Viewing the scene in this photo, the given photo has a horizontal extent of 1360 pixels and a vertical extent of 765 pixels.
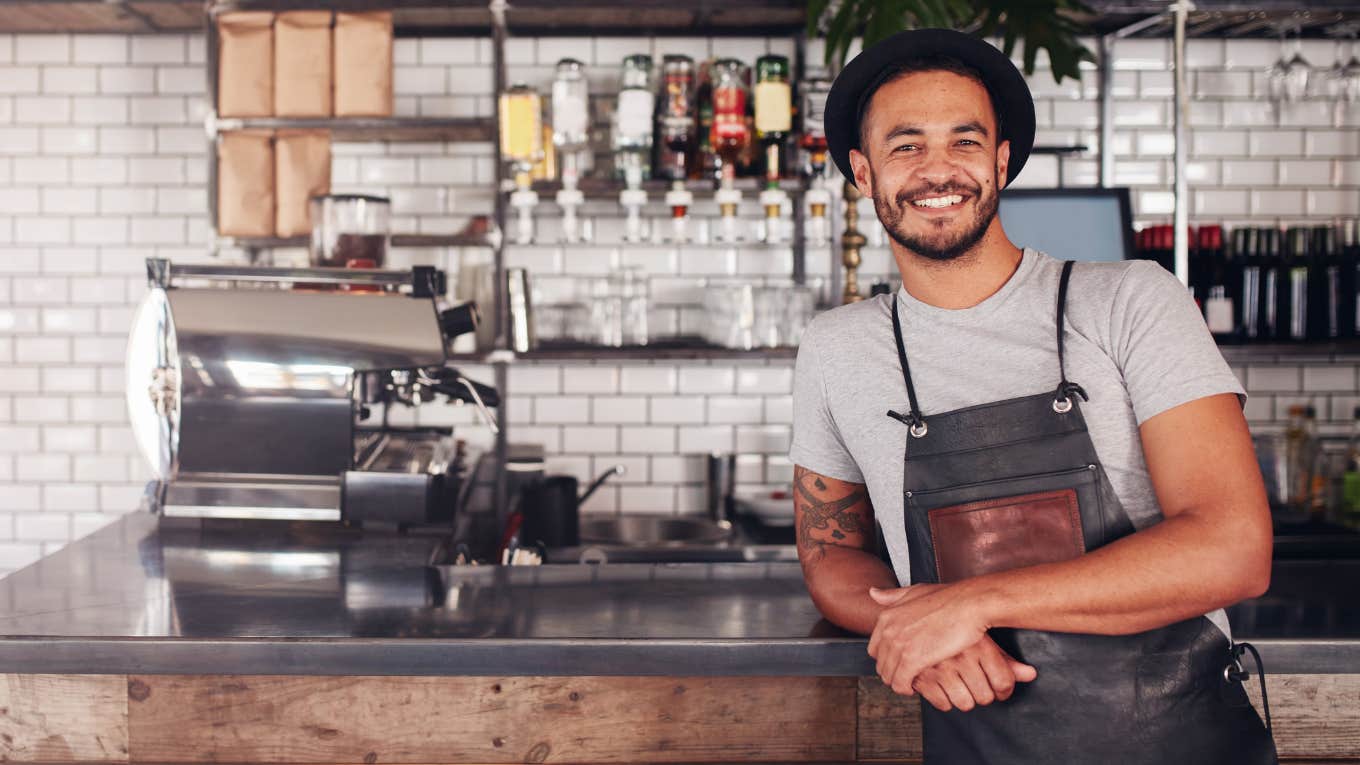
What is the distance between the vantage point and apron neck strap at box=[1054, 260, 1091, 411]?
1451mm

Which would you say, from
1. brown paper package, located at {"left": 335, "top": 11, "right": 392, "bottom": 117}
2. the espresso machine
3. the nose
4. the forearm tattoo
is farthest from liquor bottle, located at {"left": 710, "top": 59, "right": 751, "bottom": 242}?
the nose

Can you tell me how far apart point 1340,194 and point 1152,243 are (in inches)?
34.0

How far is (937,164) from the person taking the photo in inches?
60.7

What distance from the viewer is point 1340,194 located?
12.5 ft

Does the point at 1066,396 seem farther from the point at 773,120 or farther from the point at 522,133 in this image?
the point at 522,133

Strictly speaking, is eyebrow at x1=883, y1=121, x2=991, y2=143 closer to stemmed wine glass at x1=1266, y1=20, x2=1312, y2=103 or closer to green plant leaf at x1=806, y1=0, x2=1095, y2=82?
green plant leaf at x1=806, y1=0, x2=1095, y2=82

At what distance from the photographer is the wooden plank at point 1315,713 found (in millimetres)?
1688

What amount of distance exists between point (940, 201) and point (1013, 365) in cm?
24

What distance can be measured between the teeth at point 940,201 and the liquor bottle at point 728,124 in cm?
178

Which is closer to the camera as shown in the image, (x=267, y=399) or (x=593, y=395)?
(x=267, y=399)

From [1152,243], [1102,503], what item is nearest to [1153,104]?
[1152,243]

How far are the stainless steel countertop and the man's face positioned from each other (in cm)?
58

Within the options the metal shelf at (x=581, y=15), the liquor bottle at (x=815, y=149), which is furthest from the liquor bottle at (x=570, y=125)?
the liquor bottle at (x=815, y=149)

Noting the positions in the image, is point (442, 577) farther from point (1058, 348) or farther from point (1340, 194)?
point (1340, 194)
